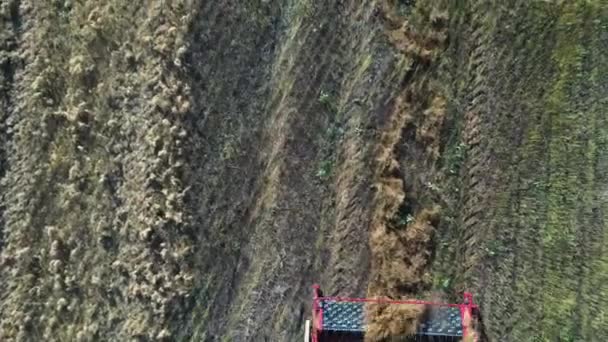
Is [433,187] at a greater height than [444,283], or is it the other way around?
[433,187]

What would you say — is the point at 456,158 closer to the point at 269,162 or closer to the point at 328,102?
the point at 328,102

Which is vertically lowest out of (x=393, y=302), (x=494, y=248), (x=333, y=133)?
(x=393, y=302)

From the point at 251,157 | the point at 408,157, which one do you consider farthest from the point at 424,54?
the point at 251,157

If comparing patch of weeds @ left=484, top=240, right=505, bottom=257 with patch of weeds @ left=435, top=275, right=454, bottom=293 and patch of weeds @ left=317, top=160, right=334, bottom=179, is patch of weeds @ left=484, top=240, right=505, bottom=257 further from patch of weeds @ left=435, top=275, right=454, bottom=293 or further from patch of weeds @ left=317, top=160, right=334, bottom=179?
patch of weeds @ left=317, top=160, right=334, bottom=179

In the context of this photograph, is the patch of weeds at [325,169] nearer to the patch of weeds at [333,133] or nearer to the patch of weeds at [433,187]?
the patch of weeds at [333,133]

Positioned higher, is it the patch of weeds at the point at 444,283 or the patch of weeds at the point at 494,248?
the patch of weeds at the point at 494,248

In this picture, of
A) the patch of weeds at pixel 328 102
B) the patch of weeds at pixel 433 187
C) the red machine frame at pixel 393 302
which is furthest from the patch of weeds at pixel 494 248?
the patch of weeds at pixel 328 102

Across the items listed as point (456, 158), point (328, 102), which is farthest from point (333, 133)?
point (456, 158)

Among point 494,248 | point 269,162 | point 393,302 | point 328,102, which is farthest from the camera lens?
point 269,162

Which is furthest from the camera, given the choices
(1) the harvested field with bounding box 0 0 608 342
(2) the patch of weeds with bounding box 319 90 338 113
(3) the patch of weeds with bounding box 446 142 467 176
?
(2) the patch of weeds with bounding box 319 90 338 113

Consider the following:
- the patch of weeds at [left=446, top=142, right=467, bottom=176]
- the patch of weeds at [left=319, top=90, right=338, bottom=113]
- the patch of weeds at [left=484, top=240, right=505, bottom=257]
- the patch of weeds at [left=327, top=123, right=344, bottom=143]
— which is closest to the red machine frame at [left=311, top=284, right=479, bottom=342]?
the patch of weeds at [left=484, top=240, right=505, bottom=257]

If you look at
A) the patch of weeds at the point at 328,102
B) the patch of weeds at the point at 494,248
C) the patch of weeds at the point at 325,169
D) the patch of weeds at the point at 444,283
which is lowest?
the patch of weeds at the point at 444,283
